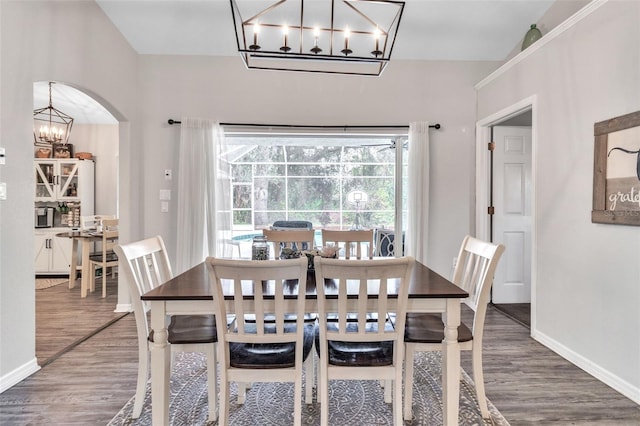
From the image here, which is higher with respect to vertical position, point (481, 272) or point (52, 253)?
point (481, 272)

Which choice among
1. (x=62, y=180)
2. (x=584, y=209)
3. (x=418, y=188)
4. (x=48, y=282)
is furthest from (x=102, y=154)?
(x=584, y=209)

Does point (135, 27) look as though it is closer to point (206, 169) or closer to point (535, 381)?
point (206, 169)

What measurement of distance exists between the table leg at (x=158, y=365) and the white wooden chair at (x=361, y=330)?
72cm

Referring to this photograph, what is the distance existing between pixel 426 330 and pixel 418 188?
7.31 ft

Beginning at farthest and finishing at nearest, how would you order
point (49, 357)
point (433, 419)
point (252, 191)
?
point (252, 191)
point (49, 357)
point (433, 419)

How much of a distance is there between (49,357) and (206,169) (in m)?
2.10

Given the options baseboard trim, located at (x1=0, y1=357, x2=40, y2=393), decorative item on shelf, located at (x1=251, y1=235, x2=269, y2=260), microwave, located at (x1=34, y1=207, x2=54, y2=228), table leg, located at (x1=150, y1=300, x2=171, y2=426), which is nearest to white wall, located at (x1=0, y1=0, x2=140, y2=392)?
baseboard trim, located at (x1=0, y1=357, x2=40, y2=393)

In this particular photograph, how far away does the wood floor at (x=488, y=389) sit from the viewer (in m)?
1.85

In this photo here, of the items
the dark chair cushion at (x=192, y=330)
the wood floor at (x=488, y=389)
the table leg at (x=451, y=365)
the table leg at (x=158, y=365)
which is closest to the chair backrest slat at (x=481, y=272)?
the table leg at (x=451, y=365)

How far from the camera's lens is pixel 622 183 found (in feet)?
7.01

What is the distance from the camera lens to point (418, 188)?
3787 mm

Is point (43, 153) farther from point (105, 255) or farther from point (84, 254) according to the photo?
point (105, 255)

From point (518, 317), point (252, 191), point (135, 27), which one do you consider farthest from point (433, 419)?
point (252, 191)

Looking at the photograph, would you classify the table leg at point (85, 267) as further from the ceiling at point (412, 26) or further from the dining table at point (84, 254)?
the ceiling at point (412, 26)
